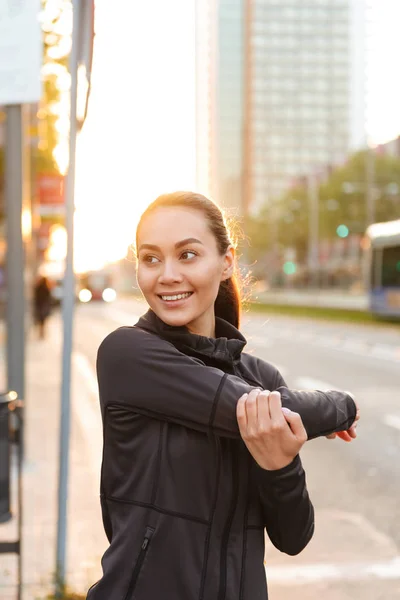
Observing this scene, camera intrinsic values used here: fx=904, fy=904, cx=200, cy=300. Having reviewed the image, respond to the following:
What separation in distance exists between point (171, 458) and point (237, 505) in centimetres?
16

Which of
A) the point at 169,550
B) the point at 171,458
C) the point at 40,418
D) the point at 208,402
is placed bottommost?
the point at 40,418

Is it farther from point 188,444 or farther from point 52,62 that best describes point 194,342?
point 52,62

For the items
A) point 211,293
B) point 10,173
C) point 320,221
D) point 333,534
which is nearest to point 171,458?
point 211,293

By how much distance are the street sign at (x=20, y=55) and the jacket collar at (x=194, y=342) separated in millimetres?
2970

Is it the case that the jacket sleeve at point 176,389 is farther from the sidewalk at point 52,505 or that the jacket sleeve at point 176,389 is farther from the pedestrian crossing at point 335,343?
the pedestrian crossing at point 335,343

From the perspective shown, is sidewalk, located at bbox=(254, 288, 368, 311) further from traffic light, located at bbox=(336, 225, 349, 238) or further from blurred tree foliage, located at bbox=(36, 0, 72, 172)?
blurred tree foliage, located at bbox=(36, 0, 72, 172)

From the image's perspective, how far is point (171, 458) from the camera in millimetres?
1717

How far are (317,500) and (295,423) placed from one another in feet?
18.6

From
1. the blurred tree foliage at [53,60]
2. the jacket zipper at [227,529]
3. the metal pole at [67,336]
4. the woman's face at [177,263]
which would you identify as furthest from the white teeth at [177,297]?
the blurred tree foliage at [53,60]

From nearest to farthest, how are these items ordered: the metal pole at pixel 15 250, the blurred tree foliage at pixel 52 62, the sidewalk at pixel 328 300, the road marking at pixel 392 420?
the metal pole at pixel 15 250, the road marking at pixel 392 420, the blurred tree foliage at pixel 52 62, the sidewalk at pixel 328 300

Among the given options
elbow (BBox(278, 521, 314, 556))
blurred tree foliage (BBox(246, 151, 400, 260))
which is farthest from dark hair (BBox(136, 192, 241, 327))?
blurred tree foliage (BBox(246, 151, 400, 260))

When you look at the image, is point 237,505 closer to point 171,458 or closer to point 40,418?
point 171,458

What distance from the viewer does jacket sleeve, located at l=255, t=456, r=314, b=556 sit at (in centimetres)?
169

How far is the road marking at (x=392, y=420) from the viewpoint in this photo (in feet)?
34.1
